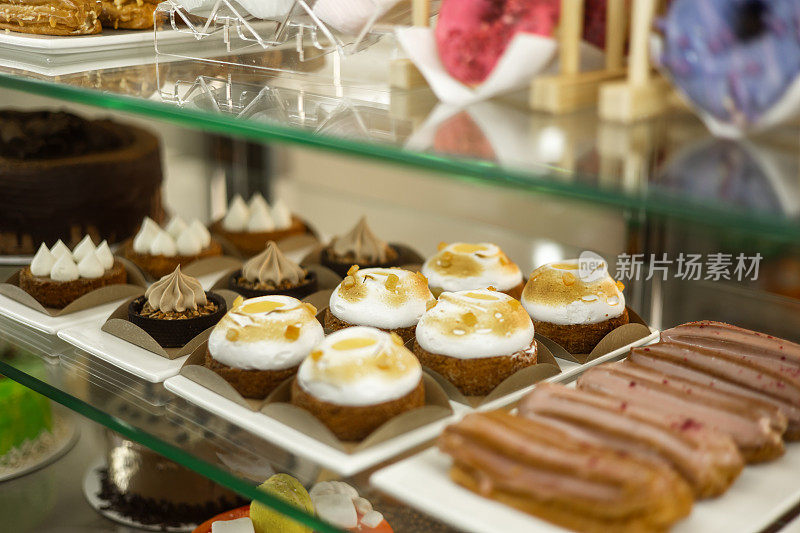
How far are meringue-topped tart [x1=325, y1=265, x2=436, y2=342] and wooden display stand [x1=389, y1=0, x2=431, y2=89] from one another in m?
0.38

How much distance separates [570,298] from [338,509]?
20.0 inches

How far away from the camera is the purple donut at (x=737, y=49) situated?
0.75 metres

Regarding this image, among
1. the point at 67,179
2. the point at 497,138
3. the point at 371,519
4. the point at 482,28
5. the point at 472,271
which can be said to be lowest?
the point at 371,519

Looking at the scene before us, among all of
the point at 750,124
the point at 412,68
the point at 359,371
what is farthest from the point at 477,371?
the point at 750,124

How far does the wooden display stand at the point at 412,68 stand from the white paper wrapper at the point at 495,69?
89 mm

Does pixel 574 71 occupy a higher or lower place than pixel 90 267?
higher

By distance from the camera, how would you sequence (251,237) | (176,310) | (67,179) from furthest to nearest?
(251,237) < (67,179) < (176,310)

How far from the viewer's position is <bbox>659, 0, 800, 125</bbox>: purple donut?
29.6 inches

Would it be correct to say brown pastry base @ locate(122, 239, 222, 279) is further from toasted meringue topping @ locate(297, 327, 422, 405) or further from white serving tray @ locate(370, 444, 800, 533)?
white serving tray @ locate(370, 444, 800, 533)

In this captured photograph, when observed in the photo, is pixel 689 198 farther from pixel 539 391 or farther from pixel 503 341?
pixel 503 341

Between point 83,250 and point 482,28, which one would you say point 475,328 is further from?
point 83,250

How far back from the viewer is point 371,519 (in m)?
1.20

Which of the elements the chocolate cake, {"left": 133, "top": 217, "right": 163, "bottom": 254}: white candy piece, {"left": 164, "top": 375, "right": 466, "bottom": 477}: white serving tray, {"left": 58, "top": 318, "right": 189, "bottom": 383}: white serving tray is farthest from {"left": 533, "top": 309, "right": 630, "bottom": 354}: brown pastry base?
the chocolate cake

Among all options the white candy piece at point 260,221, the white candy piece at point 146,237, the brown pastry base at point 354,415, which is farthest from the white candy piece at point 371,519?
the white candy piece at point 260,221
